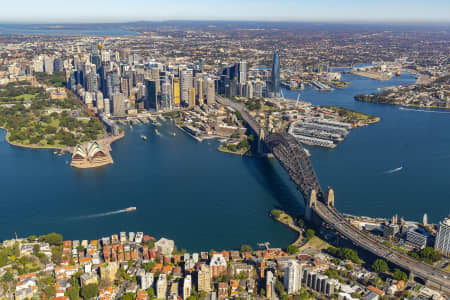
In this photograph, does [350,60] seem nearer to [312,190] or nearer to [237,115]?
[237,115]

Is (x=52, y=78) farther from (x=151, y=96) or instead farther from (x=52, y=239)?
(x=52, y=239)

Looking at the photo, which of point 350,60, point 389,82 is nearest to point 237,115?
point 389,82

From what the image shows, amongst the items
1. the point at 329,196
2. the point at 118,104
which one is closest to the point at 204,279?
the point at 329,196

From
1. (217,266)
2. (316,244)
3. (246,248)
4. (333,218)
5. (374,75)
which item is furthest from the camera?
(374,75)

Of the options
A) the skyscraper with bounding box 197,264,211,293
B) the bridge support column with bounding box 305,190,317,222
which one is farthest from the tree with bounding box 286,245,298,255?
the skyscraper with bounding box 197,264,211,293

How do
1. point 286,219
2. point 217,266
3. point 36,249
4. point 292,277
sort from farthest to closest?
point 286,219
point 36,249
point 217,266
point 292,277

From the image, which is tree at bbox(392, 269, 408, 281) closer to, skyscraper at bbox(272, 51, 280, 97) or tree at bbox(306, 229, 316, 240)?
tree at bbox(306, 229, 316, 240)
